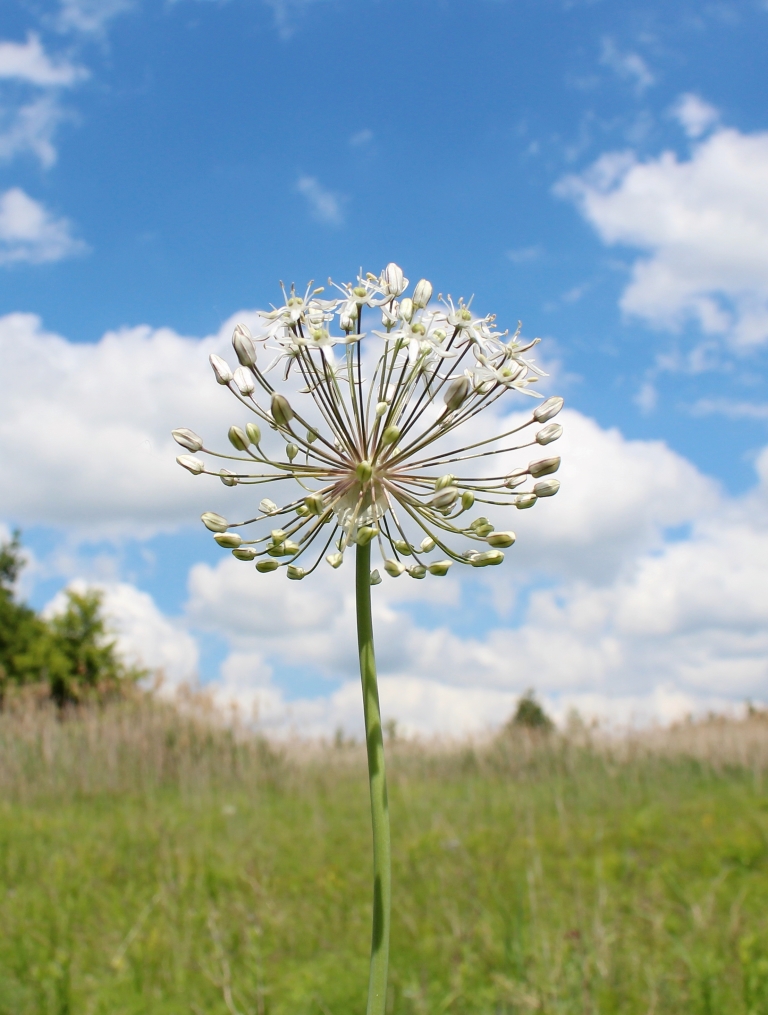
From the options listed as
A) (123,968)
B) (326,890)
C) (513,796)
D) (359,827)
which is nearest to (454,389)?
(123,968)

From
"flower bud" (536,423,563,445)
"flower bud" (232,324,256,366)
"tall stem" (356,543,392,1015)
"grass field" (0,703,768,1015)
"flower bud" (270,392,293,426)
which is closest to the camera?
"tall stem" (356,543,392,1015)

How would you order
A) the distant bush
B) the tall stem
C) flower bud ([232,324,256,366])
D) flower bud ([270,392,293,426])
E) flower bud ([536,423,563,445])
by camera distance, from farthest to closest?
the distant bush, flower bud ([536,423,563,445]), flower bud ([232,324,256,366]), flower bud ([270,392,293,426]), the tall stem

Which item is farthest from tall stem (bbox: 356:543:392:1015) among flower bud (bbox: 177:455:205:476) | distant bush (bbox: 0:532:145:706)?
distant bush (bbox: 0:532:145:706)

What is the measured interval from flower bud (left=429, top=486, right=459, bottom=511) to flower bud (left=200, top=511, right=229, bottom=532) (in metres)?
0.45

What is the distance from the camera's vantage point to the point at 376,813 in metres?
1.33

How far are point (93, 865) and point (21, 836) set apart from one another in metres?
1.89

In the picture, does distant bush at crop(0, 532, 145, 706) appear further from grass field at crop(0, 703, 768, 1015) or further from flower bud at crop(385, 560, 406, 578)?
flower bud at crop(385, 560, 406, 578)

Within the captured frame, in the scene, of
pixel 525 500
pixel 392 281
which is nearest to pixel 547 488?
pixel 525 500

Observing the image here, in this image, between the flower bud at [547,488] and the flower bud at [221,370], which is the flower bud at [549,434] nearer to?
the flower bud at [547,488]

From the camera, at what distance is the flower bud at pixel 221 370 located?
1923 millimetres

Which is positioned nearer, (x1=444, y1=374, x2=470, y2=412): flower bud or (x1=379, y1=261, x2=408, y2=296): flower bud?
→ (x1=444, y1=374, x2=470, y2=412): flower bud

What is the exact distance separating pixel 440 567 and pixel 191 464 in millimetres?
587

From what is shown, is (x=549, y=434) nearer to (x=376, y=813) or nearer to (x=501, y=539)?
(x=501, y=539)

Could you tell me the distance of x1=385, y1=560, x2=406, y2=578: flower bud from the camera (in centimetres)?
176
